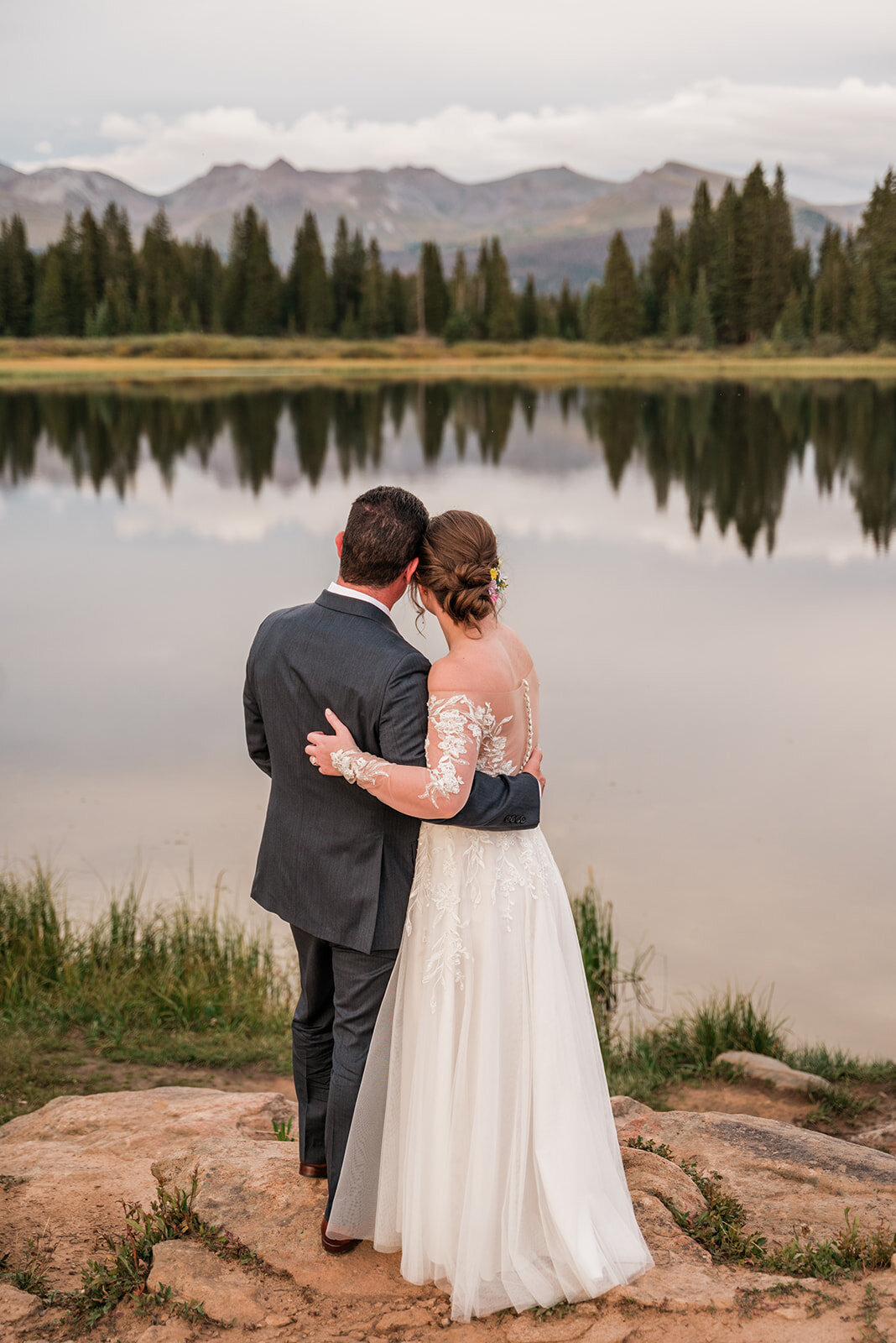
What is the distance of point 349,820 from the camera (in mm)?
3613

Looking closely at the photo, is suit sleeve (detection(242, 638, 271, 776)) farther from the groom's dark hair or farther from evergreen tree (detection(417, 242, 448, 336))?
evergreen tree (detection(417, 242, 448, 336))

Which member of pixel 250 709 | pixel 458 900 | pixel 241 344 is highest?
pixel 241 344

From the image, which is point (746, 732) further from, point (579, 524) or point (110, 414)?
point (110, 414)

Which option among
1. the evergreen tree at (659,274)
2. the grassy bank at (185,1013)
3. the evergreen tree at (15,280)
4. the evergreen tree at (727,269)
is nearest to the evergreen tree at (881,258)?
the evergreen tree at (727,269)

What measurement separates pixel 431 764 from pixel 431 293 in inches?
4000

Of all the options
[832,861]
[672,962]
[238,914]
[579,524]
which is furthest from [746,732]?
[579,524]

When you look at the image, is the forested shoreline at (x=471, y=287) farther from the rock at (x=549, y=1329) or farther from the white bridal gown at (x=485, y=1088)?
the rock at (x=549, y=1329)

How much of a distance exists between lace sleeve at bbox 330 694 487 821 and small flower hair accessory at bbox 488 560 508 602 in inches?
12.5

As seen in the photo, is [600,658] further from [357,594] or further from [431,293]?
[431,293]

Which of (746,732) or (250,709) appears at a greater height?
(250,709)

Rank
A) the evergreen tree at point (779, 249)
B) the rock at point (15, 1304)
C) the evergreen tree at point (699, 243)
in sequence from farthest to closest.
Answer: the evergreen tree at point (699, 243) → the evergreen tree at point (779, 249) → the rock at point (15, 1304)

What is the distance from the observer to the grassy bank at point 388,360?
297 feet

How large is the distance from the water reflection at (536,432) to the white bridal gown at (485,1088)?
33701 millimetres

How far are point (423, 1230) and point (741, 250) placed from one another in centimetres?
9339
